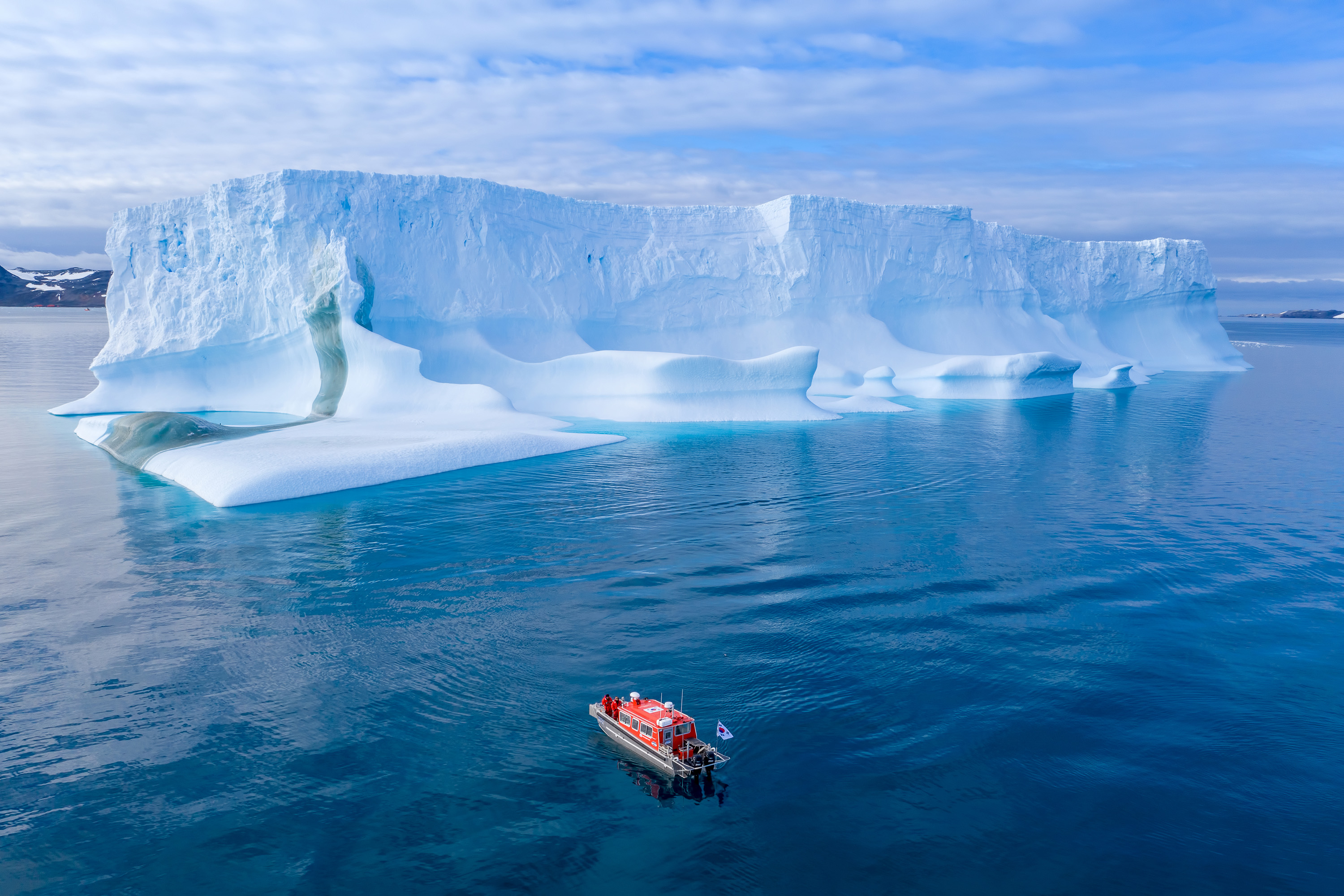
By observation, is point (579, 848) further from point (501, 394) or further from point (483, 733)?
point (501, 394)

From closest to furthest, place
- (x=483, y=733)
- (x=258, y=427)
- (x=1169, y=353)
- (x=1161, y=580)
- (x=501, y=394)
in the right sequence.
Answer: (x=483, y=733) → (x=1161, y=580) → (x=258, y=427) → (x=501, y=394) → (x=1169, y=353)

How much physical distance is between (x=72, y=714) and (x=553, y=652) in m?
4.52

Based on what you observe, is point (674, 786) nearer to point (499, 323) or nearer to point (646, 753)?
point (646, 753)

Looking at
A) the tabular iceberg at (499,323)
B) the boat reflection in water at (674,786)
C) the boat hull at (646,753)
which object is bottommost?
the boat reflection in water at (674,786)

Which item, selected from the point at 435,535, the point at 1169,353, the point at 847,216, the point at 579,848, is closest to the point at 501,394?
the point at 435,535

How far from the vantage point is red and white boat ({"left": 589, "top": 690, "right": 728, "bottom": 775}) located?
22.4 ft

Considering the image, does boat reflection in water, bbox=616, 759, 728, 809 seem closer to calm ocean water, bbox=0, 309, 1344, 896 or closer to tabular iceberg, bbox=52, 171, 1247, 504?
calm ocean water, bbox=0, 309, 1344, 896

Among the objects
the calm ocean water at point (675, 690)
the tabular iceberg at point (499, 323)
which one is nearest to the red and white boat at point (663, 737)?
the calm ocean water at point (675, 690)

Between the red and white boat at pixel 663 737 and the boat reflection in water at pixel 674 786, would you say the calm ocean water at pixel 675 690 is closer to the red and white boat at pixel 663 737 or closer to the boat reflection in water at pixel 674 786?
the boat reflection in water at pixel 674 786

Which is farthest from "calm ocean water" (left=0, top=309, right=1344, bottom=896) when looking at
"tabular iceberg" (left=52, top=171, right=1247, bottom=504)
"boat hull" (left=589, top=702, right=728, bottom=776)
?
"tabular iceberg" (left=52, top=171, right=1247, bottom=504)

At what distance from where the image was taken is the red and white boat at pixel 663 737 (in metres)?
6.83

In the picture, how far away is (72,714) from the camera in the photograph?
25.9 feet

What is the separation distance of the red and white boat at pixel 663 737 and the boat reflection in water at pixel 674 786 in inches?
2.8

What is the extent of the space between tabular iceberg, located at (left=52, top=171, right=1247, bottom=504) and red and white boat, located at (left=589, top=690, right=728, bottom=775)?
11471mm
